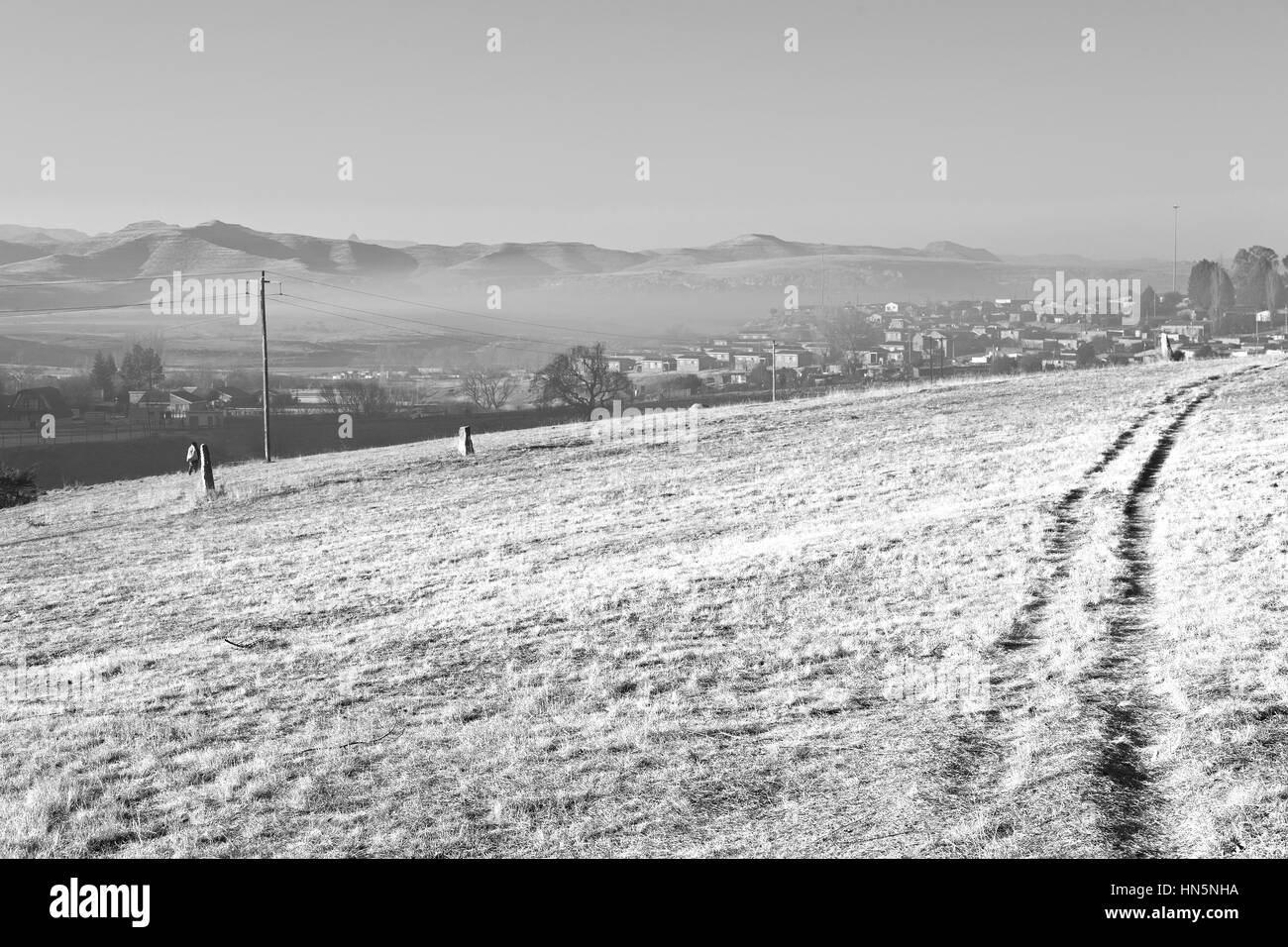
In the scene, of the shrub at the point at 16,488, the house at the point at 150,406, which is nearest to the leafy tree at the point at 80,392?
the house at the point at 150,406

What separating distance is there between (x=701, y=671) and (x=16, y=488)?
38.6 metres

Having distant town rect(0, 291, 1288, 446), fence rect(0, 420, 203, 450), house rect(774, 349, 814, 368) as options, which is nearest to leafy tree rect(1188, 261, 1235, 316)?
distant town rect(0, 291, 1288, 446)

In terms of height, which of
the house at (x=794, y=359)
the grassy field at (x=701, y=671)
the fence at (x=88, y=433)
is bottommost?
the grassy field at (x=701, y=671)

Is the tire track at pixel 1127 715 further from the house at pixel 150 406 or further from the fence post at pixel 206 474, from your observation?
the house at pixel 150 406

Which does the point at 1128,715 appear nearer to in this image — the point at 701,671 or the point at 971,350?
the point at 701,671

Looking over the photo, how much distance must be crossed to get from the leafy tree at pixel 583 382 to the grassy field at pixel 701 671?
6171 centimetres

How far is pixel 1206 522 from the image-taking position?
1798cm

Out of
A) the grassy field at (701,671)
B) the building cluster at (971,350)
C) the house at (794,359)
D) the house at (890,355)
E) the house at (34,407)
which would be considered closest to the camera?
the grassy field at (701,671)

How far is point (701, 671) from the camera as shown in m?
13.3

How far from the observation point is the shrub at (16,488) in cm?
4197

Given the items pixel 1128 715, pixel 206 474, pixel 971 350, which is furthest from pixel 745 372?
pixel 1128 715
